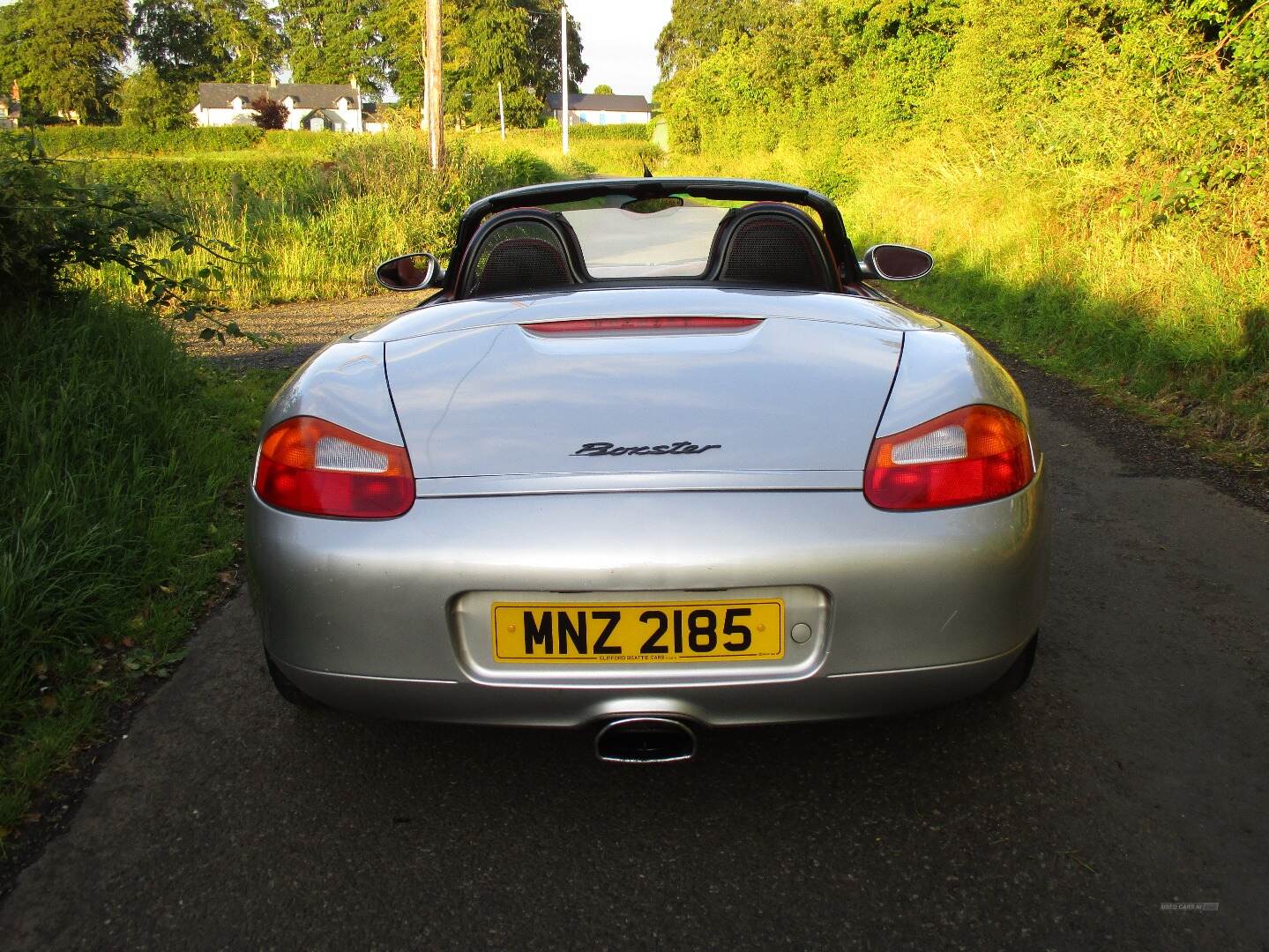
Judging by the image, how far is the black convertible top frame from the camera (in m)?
3.46

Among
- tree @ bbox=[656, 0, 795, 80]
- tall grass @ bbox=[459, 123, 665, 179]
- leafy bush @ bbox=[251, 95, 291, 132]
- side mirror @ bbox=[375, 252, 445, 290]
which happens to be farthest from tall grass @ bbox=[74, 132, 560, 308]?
leafy bush @ bbox=[251, 95, 291, 132]

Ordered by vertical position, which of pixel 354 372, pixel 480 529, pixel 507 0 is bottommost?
pixel 480 529

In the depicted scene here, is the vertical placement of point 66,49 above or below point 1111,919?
above

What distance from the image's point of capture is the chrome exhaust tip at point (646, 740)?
1.91 meters

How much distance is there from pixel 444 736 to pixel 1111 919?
1.45 metres

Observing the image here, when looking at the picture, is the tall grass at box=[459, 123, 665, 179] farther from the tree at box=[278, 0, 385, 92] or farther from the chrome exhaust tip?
the tree at box=[278, 0, 385, 92]

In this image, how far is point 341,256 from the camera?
1309 centimetres

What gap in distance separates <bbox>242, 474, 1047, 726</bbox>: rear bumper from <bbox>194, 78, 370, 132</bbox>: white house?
106821mm

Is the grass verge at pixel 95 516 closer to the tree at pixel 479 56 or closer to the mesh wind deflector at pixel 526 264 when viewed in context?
the mesh wind deflector at pixel 526 264

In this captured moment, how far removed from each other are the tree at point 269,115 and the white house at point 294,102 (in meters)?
5.76

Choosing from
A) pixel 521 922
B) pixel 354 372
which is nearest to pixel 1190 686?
pixel 521 922

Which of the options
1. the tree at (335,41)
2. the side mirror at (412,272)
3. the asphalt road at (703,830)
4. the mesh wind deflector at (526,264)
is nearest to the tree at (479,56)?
the tree at (335,41)

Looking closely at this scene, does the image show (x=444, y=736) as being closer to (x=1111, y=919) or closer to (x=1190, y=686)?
(x=1111, y=919)

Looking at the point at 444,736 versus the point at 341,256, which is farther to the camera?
the point at 341,256
